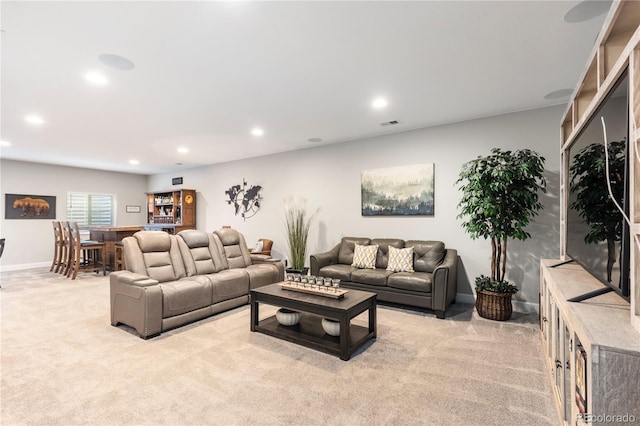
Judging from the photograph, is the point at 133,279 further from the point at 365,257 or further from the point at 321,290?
the point at 365,257

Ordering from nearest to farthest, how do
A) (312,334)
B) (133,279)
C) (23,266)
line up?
(312,334), (133,279), (23,266)

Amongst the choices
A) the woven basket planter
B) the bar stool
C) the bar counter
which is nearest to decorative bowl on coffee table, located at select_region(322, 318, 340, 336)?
the woven basket planter

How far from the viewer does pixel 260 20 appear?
7.26 feet

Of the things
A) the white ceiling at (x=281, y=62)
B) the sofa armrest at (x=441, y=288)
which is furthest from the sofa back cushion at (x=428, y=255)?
the white ceiling at (x=281, y=62)

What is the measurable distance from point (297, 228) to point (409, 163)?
2409 mm

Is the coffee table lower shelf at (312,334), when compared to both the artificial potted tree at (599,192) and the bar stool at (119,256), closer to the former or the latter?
the artificial potted tree at (599,192)

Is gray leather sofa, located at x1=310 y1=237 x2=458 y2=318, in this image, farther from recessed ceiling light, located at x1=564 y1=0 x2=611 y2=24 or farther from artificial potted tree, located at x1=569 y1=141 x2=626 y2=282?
recessed ceiling light, located at x1=564 y1=0 x2=611 y2=24

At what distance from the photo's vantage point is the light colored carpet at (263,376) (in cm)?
199

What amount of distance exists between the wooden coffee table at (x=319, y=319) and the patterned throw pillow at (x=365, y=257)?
146 centimetres

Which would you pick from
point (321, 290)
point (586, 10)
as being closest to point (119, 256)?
point (321, 290)

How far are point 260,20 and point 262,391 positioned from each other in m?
2.66

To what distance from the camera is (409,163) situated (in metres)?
5.00

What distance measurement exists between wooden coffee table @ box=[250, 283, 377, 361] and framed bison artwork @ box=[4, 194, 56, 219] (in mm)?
7641

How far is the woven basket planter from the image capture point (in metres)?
3.66
